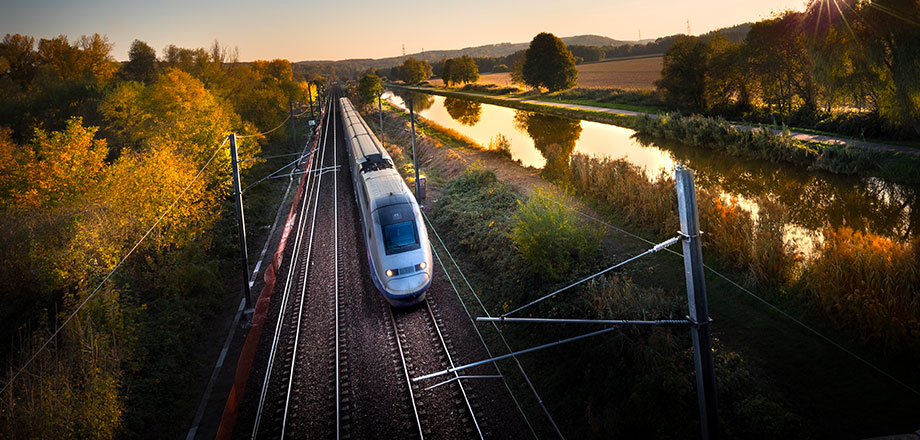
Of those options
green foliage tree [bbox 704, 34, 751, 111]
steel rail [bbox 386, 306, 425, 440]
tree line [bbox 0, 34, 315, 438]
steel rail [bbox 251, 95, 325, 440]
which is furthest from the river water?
tree line [bbox 0, 34, 315, 438]

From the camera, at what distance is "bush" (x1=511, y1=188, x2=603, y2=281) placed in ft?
40.2

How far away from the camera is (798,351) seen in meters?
8.69

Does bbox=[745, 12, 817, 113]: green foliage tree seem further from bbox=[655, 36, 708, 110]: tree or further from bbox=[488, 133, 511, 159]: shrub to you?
bbox=[488, 133, 511, 159]: shrub

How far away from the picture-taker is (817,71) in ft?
93.0

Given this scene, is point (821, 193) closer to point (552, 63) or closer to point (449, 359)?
point (449, 359)

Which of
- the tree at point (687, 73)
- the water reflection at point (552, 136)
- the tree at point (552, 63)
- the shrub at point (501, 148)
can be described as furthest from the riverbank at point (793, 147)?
the tree at point (552, 63)

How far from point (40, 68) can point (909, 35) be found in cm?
7679

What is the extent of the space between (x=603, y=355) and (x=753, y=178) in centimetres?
2010

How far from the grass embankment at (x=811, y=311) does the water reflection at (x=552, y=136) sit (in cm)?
1196

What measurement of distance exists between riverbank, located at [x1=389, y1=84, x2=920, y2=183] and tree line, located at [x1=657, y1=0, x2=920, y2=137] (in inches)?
93.9

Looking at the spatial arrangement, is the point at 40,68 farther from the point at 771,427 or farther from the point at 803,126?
the point at 803,126

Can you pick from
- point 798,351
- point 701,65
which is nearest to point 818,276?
point 798,351

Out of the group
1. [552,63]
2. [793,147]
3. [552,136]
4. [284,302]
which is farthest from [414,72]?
[284,302]

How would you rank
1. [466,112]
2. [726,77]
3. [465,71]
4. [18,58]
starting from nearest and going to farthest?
[726,77] < [18,58] < [466,112] < [465,71]
